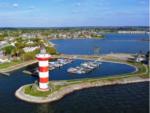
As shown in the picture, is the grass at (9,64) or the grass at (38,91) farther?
the grass at (9,64)

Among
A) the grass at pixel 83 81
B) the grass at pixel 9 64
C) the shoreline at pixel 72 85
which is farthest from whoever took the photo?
the grass at pixel 9 64

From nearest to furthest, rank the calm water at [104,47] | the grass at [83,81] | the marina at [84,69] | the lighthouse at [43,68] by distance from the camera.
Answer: the lighthouse at [43,68] → the grass at [83,81] → the marina at [84,69] → the calm water at [104,47]

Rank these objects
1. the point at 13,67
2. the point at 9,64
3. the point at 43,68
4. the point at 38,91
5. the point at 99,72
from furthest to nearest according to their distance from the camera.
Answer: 1. the point at 9,64
2. the point at 13,67
3. the point at 99,72
4. the point at 38,91
5. the point at 43,68

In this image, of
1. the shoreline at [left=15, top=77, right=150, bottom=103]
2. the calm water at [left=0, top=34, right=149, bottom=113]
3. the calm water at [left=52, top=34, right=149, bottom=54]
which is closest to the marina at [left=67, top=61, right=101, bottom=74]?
the calm water at [left=0, top=34, right=149, bottom=113]

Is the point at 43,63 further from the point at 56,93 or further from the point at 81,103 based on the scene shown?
the point at 81,103

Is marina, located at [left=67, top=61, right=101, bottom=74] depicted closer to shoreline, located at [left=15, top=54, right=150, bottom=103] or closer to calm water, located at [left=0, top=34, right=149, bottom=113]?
shoreline, located at [left=15, top=54, right=150, bottom=103]

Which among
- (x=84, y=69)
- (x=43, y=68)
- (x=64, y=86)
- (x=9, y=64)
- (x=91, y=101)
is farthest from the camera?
(x=9, y=64)

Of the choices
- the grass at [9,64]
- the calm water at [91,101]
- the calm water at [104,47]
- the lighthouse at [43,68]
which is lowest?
the calm water at [91,101]

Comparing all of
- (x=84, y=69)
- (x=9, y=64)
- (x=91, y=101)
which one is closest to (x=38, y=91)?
(x=91, y=101)

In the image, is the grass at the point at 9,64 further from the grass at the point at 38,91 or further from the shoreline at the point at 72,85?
the grass at the point at 38,91

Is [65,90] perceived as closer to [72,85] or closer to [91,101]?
[72,85]

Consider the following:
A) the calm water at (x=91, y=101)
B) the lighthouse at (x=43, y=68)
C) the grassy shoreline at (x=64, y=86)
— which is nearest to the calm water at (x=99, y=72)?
the grassy shoreline at (x=64, y=86)

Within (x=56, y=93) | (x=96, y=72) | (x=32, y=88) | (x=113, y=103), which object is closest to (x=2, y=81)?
(x=32, y=88)
